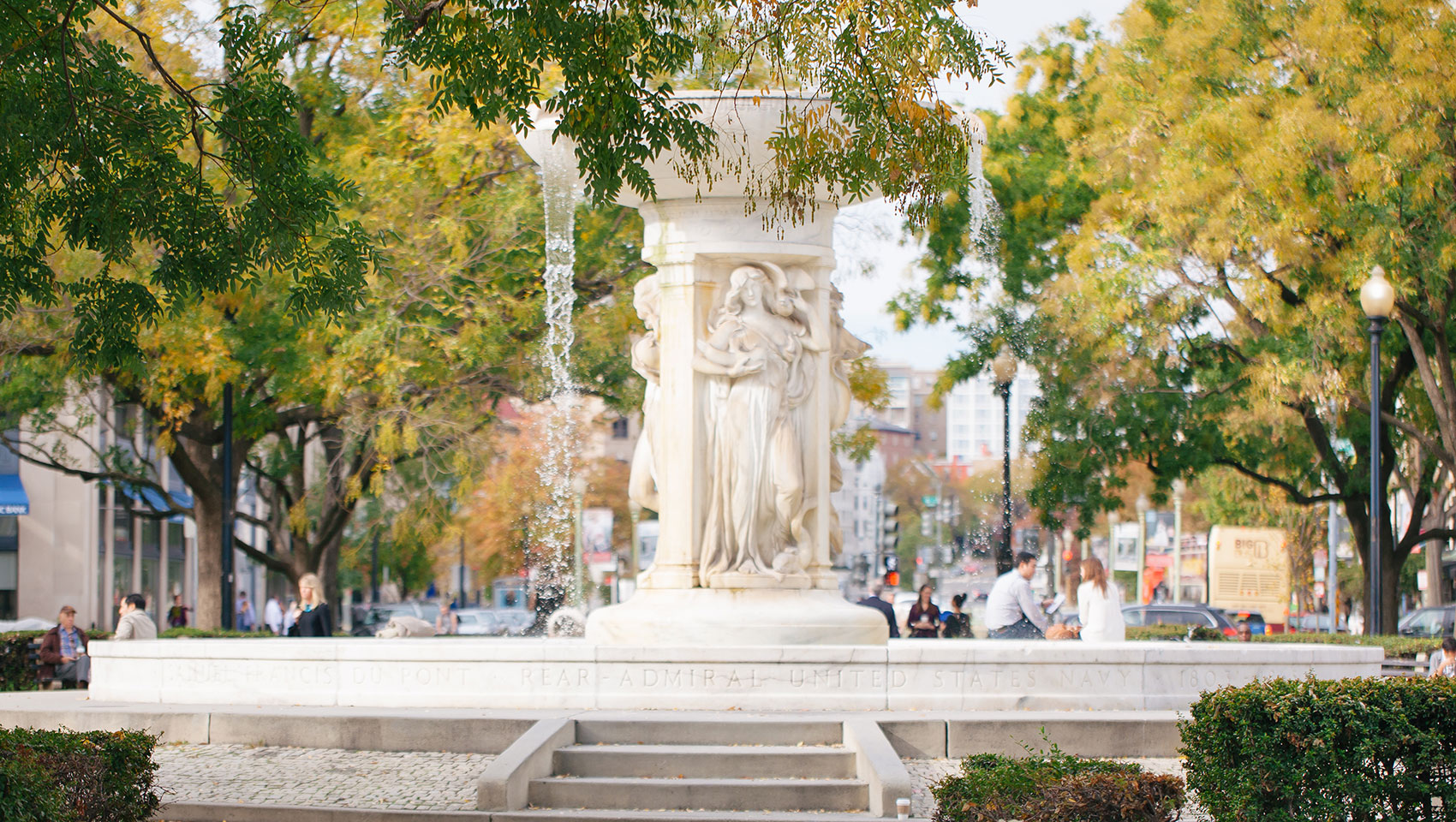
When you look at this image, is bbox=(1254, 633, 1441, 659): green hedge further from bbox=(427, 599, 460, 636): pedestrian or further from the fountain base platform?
bbox=(427, 599, 460, 636): pedestrian

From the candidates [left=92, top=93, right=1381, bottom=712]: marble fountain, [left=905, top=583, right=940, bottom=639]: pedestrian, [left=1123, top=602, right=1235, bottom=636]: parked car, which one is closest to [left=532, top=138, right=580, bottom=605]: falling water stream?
[left=92, top=93, right=1381, bottom=712]: marble fountain

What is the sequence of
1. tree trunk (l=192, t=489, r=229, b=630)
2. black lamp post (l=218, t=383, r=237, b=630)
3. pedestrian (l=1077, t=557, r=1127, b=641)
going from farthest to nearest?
tree trunk (l=192, t=489, r=229, b=630)
black lamp post (l=218, t=383, r=237, b=630)
pedestrian (l=1077, t=557, r=1127, b=641)

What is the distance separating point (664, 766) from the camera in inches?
416

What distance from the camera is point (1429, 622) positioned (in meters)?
34.2

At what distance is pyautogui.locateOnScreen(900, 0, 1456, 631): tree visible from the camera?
69.8 ft

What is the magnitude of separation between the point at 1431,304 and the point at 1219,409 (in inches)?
221

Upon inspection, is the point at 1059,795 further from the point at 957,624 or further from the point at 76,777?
the point at 957,624

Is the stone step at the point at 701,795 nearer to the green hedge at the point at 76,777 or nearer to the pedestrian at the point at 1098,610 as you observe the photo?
the green hedge at the point at 76,777

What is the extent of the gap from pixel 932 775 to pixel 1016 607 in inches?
227

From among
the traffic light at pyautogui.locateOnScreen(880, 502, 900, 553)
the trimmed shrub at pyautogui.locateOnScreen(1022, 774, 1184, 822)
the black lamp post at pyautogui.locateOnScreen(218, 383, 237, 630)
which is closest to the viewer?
the trimmed shrub at pyautogui.locateOnScreen(1022, 774, 1184, 822)

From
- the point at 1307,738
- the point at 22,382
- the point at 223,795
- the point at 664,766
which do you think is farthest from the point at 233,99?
the point at 22,382

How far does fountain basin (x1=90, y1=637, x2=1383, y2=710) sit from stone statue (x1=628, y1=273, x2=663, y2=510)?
64.8 inches

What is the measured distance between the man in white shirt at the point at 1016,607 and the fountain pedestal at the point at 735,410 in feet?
9.41

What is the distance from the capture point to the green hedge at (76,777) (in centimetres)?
680
